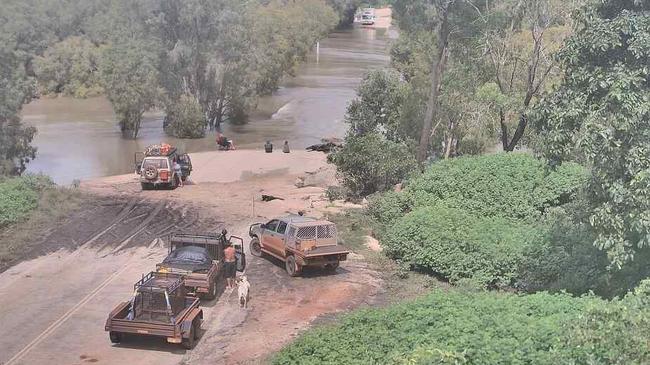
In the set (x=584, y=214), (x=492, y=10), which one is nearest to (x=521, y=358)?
(x=584, y=214)

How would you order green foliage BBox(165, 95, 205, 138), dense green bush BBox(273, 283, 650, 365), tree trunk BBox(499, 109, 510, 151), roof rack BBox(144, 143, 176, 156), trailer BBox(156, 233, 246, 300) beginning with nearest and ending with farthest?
dense green bush BBox(273, 283, 650, 365) < trailer BBox(156, 233, 246, 300) < tree trunk BBox(499, 109, 510, 151) < roof rack BBox(144, 143, 176, 156) < green foliage BBox(165, 95, 205, 138)

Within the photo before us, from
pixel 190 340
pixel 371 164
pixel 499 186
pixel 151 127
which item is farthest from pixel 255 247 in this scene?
Answer: pixel 151 127

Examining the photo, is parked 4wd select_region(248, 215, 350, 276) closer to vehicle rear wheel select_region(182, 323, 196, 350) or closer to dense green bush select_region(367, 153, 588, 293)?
dense green bush select_region(367, 153, 588, 293)

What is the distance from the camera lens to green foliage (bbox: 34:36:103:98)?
8194 cm

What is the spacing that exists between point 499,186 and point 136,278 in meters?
12.8

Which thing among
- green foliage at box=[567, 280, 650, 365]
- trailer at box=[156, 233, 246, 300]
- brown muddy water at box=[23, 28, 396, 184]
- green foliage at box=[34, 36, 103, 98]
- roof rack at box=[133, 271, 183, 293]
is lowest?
brown muddy water at box=[23, 28, 396, 184]

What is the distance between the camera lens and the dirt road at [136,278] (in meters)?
16.1

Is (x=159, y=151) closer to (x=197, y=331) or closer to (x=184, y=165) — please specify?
(x=184, y=165)

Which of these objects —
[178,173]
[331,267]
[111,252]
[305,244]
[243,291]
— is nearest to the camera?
[243,291]

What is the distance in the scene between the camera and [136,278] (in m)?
21.5

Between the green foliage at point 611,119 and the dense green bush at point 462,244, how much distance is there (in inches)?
186

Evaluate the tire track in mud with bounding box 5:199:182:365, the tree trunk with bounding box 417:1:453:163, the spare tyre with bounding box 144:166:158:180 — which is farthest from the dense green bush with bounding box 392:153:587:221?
the spare tyre with bounding box 144:166:158:180

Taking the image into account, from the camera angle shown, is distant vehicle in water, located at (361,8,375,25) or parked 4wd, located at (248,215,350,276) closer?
parked 4wd, located at (248,215,350,276)

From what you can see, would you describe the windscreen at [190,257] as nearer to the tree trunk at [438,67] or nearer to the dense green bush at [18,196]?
Result: the dense green bush at [18,196]
